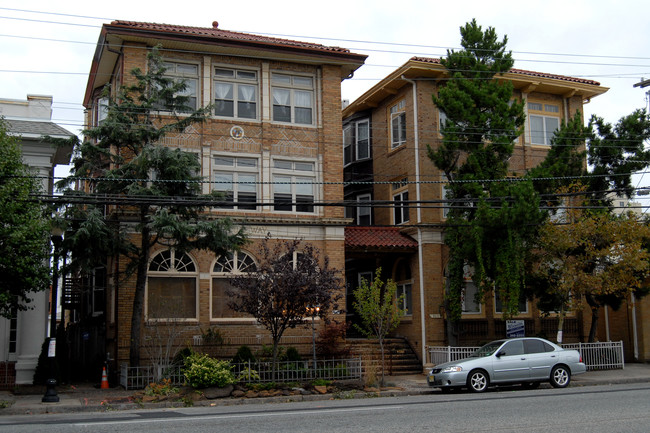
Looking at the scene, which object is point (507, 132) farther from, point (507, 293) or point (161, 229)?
point (161, 229)

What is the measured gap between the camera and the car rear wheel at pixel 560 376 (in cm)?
1992

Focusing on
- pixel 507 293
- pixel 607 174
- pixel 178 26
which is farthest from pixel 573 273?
pixel 178 26

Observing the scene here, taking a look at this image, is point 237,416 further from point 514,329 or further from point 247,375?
point 514,329

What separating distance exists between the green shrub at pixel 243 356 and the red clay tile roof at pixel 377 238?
19.2 feet

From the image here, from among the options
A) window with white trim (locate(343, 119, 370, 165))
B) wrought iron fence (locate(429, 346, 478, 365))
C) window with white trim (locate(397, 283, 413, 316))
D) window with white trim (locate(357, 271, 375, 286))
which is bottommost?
wrought iron fence (locate(429, 346, 478, 365))

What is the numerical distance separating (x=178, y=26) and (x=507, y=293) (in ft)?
48.6

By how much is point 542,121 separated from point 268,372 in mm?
16621

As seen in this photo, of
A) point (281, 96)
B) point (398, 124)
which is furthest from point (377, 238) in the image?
point (281, 96)

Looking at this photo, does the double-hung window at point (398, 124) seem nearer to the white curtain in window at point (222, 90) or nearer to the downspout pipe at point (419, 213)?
the downspout pipe at point (419, 213)

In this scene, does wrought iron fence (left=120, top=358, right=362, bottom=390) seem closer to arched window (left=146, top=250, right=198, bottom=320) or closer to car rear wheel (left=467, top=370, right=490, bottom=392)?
arched window (left=146, top=250, right=198, bottom=320)

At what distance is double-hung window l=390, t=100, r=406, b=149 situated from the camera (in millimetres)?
28656

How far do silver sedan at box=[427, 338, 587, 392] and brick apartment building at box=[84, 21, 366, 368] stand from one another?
6.62m

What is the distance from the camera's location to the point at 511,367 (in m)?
19.5

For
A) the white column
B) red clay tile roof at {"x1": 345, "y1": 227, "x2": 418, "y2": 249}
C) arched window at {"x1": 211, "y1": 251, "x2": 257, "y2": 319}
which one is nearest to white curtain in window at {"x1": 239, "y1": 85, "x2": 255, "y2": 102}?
arched window at {"x1": 211, "y1": 251, "x2": 257, "y2": 319}
